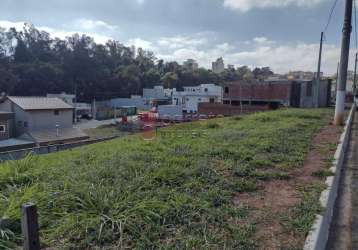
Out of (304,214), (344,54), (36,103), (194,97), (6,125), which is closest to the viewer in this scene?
(304,214)

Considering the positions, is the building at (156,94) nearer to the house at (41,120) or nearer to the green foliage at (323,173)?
the house at (41,120)

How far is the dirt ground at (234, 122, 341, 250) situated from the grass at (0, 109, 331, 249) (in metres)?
0.11

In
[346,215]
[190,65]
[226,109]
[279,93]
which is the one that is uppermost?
[190,65]

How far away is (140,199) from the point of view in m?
3.14

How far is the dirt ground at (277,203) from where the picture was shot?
102 inches

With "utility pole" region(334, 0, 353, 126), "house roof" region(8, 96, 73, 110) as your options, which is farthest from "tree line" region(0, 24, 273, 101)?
"utility pole" region(334, 0, 353, 126)

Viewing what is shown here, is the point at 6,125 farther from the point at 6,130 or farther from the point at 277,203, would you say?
the point at 277,203

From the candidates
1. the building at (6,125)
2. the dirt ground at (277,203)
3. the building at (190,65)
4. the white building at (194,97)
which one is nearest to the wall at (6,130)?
the building at (6,125)

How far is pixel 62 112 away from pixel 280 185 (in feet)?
92.4

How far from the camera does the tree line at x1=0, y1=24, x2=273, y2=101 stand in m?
59.6

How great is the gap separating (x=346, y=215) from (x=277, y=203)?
3.15 feet

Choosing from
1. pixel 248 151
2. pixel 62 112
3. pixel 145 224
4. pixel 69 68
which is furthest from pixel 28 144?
pixel 69 68

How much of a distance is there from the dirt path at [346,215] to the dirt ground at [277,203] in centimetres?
40

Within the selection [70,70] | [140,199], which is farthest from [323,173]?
[70,70]
